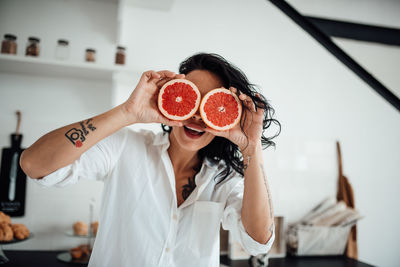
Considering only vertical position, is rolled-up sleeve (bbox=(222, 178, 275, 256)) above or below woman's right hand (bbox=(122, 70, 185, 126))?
below

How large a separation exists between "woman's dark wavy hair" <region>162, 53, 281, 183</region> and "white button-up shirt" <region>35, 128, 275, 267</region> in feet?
0.37

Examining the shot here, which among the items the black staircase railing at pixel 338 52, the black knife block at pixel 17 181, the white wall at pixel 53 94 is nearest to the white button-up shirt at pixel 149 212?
the black staircase railing at pixel 338 52

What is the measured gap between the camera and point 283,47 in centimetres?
222

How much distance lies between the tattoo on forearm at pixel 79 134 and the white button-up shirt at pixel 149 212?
107mm

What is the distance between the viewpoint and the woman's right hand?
98 cm

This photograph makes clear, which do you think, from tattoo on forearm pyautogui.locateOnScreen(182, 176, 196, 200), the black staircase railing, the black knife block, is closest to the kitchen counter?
the black knife block

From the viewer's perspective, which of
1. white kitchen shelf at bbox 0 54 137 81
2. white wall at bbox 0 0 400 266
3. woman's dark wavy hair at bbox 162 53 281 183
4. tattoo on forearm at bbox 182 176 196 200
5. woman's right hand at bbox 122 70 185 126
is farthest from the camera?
white wall at bbox 0 0 400 266

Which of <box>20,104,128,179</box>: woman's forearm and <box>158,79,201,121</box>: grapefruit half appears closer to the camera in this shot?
<box>20,104,128,179</box>: woman's forearm

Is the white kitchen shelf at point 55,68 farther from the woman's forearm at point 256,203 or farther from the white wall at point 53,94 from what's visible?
the woman's forearm at point 256,203

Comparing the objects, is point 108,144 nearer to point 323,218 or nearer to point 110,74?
point 110,74

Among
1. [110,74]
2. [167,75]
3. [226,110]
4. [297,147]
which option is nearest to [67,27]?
[110,74]

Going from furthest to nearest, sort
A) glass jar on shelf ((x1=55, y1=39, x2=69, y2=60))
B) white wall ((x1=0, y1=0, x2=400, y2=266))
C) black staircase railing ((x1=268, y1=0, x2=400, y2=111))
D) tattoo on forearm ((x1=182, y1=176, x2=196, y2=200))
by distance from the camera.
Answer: white wall ((x1=0, y1=0, x2=400, y2=266)) < glass jar on shelf ((x1=55, y1=39, x2=69, y2=60)) < tattoo on forearm ((x1=182, y1=176, x2=196, y2=200)) < black staircase railing ((x1=268, y1=0, x2=400, y2=111))

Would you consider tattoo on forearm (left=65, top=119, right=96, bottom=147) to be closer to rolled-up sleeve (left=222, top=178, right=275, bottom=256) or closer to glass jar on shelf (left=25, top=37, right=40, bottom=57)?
rolled-up sleeve (left=222, top=178, right=275, bottom=256)

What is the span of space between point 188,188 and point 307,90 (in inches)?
56.4
